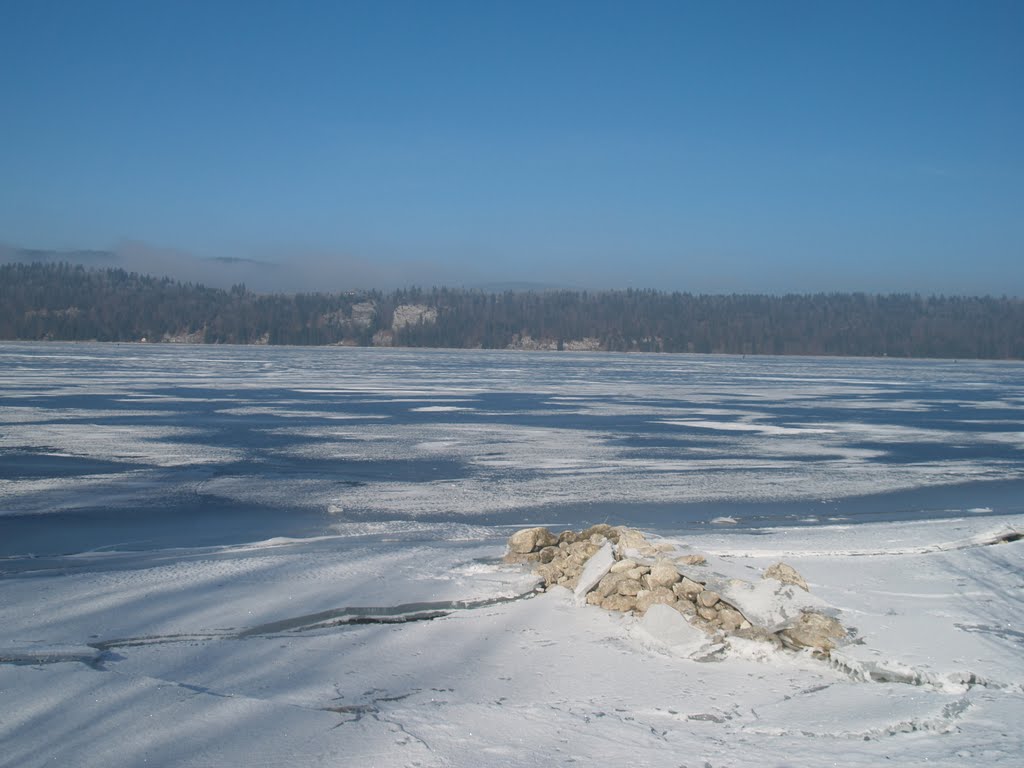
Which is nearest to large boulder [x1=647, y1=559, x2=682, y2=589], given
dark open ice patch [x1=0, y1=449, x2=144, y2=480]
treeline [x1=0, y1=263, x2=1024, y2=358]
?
dark open ice patch [x1=0, y1=449, x2=144, y2=480]

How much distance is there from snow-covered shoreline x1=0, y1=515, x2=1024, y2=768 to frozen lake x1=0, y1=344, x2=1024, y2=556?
2217 mm

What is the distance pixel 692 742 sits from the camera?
4422 mm

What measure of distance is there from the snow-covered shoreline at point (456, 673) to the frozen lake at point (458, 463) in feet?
7.27

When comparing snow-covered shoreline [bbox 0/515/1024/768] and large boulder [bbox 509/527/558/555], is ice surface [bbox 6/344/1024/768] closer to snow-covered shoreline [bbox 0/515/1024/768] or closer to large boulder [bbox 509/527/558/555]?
snow-covered shoreline [bbox 0/515/1024/768]

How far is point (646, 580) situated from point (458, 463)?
26.2 feet

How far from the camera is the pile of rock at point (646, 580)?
5.80 metres

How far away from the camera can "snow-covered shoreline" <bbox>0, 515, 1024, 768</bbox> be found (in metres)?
4.30

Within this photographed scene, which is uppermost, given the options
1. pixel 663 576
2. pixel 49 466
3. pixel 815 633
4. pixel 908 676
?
pixel 663 576

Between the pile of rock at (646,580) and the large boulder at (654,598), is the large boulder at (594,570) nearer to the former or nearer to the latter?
the pile of rock at (646,580)

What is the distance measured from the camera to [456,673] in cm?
529

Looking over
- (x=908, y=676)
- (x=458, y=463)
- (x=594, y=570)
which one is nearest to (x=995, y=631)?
(x=908, y=676)

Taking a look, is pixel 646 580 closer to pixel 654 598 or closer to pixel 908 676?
pixel 654 598

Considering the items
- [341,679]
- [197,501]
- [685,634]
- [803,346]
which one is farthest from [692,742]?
[803,346]

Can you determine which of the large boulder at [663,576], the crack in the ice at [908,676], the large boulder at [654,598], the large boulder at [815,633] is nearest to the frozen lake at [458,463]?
the large boulder at [663,576]
